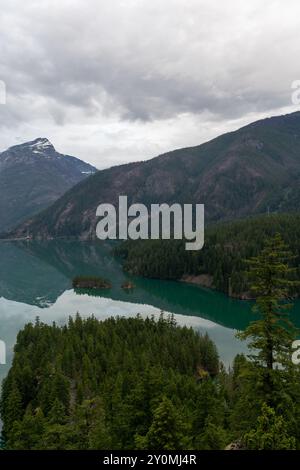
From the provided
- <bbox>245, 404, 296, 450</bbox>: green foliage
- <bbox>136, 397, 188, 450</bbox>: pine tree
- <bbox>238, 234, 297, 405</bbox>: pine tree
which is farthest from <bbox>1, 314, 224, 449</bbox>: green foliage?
<bbox>238, 234, 297, 405</bbox>: pine tree

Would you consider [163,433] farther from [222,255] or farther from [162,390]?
[222,255]

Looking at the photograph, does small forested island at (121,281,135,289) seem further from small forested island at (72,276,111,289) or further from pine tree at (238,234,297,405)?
pine tree at (238,234,297,405)

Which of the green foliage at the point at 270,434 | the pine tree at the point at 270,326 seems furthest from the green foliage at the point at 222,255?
the green foliage at the point at 270,434

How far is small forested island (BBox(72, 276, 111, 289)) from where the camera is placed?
164 metres

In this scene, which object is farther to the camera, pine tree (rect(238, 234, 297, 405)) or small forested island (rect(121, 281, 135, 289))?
small forested island (rect(121, 281, 135, 289))

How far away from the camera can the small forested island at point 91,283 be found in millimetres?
164000

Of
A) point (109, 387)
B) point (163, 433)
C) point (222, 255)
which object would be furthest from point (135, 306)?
point (163, 433)

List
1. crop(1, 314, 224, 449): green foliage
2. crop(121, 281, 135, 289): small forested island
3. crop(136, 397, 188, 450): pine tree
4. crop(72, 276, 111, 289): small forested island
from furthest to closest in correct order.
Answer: crop(72, 276, 111, 289): small forested island
crop(121, 281, 135, 289): small forested island
crop(1, 314, 224, 449): green foliage
crop(136, 397, 188, 450): pine tree

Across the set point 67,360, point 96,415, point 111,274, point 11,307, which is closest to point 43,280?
point 111,274

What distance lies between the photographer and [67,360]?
Answer: 63.7 metres

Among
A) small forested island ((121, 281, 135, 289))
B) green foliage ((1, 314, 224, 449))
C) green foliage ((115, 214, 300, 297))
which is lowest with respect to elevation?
green foliage ((1, 314, 224, 449))

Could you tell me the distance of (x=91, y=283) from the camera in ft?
548

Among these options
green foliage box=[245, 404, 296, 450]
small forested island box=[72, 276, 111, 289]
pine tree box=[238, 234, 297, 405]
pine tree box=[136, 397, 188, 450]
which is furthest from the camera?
small forested island box=[72, 276, 111, 289]

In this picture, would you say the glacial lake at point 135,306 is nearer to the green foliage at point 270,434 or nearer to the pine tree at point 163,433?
the pine tree at point 163,433
